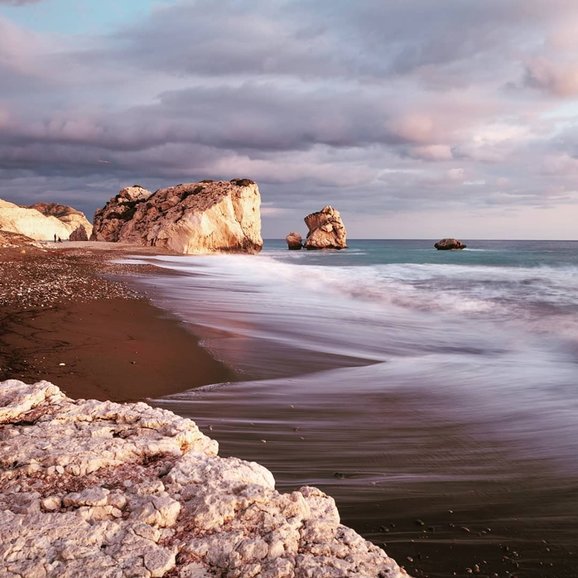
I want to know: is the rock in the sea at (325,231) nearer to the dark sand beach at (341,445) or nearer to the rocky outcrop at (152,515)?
the dark sand beach at (341,445)

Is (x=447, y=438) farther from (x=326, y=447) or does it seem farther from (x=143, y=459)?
(x=143, y=459)

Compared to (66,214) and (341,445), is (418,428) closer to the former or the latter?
(341,445)

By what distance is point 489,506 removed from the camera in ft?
12.0

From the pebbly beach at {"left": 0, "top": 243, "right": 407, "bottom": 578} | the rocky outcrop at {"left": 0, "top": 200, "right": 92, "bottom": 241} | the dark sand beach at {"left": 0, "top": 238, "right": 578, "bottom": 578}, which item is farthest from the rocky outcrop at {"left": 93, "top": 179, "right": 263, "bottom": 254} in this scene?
the pebbly beach at {"left": 0, "top": 243, "right": 407, "bottom": 578}

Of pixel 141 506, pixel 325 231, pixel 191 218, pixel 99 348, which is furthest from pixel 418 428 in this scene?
pixel 325 231

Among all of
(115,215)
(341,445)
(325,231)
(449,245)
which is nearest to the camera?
(341,445)

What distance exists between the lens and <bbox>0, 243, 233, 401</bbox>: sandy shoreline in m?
6.11

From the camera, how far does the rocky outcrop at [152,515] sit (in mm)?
2211

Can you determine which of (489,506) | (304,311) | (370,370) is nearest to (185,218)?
(304,311)

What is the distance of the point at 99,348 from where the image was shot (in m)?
7.50

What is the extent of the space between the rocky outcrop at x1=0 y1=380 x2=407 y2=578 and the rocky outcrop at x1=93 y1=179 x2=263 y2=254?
55.1 metres

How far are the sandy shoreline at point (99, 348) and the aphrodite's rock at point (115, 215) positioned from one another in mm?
55924

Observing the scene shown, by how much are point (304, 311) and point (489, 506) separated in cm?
1086

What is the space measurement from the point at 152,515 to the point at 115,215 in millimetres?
68667
